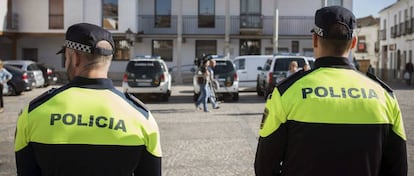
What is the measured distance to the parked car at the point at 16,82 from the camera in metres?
23.0

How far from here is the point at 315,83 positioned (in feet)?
9.18

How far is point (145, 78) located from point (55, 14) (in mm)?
16780

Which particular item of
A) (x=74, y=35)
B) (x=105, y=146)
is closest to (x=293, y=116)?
(x=105, y=146)

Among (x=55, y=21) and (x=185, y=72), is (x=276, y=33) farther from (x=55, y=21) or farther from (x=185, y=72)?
(x=55, y=21)


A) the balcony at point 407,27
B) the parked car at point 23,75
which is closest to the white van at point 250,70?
the parked car at point 23,75

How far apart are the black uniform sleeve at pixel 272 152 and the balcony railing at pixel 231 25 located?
33.2 m

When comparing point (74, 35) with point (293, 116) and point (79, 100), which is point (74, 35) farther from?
point (293, 116)

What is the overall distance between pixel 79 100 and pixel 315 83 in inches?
46.2

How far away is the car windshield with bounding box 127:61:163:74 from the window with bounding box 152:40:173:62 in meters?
16.3

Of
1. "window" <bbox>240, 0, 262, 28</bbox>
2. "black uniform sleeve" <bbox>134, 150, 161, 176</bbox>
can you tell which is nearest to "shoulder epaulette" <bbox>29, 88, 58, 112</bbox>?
"black uniform sleeve" <bbox>134, 150, 161, 176</bbox>

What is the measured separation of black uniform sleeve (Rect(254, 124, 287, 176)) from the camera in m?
2.76

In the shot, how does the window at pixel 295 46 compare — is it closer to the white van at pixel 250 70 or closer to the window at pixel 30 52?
the white van at pixel 250 70

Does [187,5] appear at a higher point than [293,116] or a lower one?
higher

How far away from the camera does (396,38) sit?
45781mm
